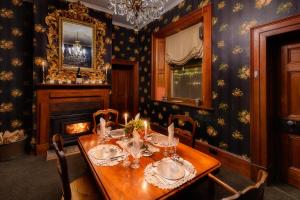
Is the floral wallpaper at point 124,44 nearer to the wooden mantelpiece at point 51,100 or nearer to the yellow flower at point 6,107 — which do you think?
the wooden mantelpiece at point 51,100

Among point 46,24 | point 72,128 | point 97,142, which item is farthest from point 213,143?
point 46,24

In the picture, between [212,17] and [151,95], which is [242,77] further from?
[151,95]

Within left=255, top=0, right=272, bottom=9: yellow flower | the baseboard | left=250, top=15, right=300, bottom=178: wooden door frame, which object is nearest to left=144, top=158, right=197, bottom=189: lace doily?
left=250, top=15, right=300, bottom=178: wooden door frame

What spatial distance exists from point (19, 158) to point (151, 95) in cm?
301

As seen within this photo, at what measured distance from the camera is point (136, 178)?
1182mm

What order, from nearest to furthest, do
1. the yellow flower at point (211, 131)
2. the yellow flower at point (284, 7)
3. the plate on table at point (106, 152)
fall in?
the plate on table at point (106, 152) → the yellow flower at point (284, 7) → the yellow flower at point (211, 131)

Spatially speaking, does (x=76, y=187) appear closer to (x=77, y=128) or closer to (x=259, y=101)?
(x=259, y=101)

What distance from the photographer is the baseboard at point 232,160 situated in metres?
2.41

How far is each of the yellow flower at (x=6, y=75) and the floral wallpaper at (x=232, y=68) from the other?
365 centimetres

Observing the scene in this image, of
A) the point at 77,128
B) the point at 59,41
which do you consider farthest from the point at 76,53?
the point at 77,128

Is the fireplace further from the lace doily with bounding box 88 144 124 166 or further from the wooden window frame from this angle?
the lace doily with bounding box 88 144 124 166

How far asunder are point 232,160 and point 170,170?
1.78 meters

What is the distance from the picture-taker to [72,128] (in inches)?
144

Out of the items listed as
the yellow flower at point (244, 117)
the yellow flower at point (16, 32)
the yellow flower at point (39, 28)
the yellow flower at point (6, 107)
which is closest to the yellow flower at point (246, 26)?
the yellow flower at point (244, 117)
